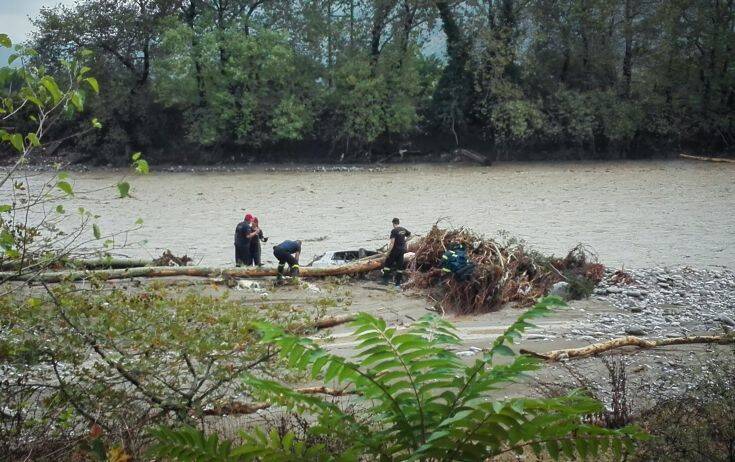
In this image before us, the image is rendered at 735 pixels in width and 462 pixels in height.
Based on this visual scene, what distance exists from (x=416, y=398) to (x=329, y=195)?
2896cm

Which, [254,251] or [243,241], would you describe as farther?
[254,251]

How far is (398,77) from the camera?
45562 millimetres

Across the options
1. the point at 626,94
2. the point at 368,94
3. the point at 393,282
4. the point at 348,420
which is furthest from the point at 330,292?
the point at 626,94

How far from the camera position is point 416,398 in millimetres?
4375

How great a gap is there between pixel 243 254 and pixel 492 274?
5.67 m

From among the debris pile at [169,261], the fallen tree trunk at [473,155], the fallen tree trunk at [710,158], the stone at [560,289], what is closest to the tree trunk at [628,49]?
the fallen tree trunk at [710,158]

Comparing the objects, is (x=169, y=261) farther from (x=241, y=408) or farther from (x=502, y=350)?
(x=502, y=350)

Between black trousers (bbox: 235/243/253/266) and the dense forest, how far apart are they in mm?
26593

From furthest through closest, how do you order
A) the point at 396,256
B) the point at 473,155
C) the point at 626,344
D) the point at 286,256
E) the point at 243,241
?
the point at 473,155
the point at 243,241
the point at 396,256
the point at 286,256
the point at 626,344

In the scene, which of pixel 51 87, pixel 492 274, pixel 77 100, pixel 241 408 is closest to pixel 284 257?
pixel 492 274

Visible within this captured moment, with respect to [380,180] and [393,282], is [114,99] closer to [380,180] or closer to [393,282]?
[380,180]

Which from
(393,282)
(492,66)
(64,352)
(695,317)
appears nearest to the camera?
(64,352)

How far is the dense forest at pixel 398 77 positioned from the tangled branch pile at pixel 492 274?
87.6 ft

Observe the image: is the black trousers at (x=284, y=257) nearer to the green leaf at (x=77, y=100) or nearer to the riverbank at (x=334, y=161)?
the green leaf at (x=77, y=100)
